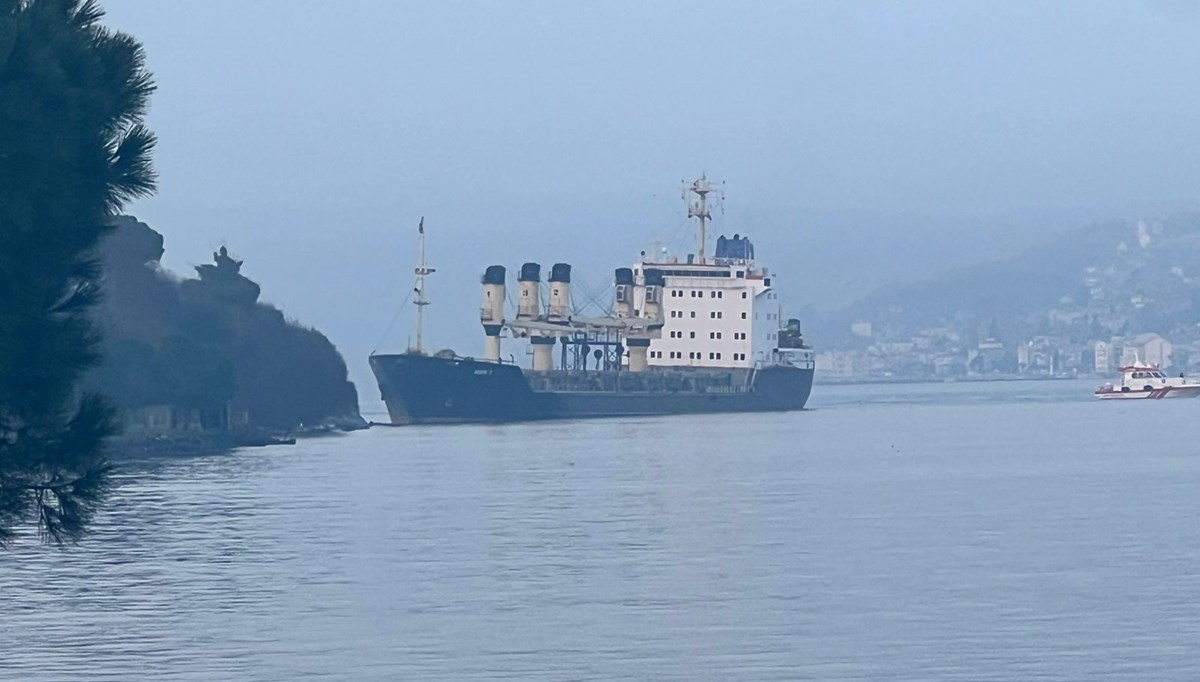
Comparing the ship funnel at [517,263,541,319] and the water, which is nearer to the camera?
the water

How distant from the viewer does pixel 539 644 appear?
670 inches

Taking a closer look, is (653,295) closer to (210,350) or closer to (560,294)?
(560,294)

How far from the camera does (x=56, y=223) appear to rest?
11609mm

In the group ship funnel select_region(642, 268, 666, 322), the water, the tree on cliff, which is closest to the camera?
the tree on cliff

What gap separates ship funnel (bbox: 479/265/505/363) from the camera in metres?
96.3

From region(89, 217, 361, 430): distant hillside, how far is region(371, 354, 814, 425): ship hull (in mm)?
2377

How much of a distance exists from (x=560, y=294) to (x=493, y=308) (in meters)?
3.60

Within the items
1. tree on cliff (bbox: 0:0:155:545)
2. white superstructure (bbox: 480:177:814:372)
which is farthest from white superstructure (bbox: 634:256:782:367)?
tree on cliff (bbox: 0:0:155:545)

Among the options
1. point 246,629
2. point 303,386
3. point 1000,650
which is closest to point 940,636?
point 1000,650

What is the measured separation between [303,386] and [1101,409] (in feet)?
139

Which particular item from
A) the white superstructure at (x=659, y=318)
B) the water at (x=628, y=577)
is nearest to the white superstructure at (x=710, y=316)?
the white superstructure at (x=659, y=318)

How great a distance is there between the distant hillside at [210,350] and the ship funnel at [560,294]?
1398 cm

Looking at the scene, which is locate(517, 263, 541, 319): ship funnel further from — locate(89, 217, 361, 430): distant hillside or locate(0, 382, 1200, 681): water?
locate(0, 382, 1200, 681): water

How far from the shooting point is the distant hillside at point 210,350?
5928 centimetres
